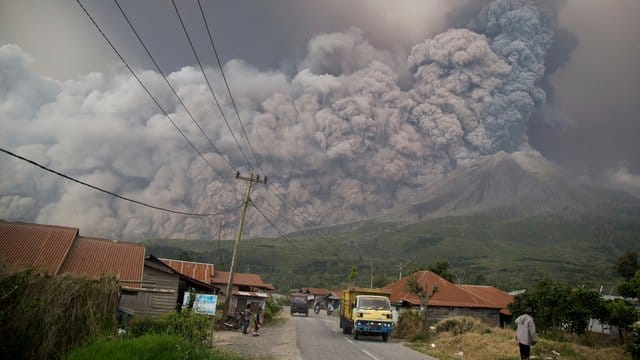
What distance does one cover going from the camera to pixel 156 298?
94.8 ft

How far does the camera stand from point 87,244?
2612 cm

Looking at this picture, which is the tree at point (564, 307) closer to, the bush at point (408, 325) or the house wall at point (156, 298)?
the bush at point (408, 325)

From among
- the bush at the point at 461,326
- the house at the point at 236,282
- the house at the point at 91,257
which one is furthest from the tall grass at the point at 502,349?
the house at the point at 236,282

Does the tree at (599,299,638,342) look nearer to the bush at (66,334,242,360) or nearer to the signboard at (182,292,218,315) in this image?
the signboard at (182,292,218,315)

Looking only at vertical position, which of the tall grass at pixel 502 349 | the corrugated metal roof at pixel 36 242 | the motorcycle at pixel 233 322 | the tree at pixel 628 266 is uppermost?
the tree at pixel 628 266

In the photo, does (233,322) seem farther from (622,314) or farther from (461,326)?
(622,314)

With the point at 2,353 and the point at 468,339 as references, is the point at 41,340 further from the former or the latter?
the point at 468,339

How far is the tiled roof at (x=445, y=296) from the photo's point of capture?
4494 centimetres

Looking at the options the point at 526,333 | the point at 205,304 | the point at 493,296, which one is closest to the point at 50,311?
the point at 205,304

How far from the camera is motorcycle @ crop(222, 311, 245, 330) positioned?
3106 cm

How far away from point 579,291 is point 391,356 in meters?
28.4

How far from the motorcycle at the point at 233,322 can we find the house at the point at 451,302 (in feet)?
54.1

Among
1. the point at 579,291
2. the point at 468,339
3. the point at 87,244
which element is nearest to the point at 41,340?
the point at 87,244

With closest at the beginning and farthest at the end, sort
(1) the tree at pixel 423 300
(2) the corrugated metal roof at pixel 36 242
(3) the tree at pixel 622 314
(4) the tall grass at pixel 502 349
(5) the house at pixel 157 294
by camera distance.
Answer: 1. (4) the tall grass at pixel 502 349
2. (2) the corrugated metal roof at pixel 36 242
3. (5) the house at pixel 157 294
4. (1) the tree at pixel 423 300
5. (3) the tree at pixel 622 314
